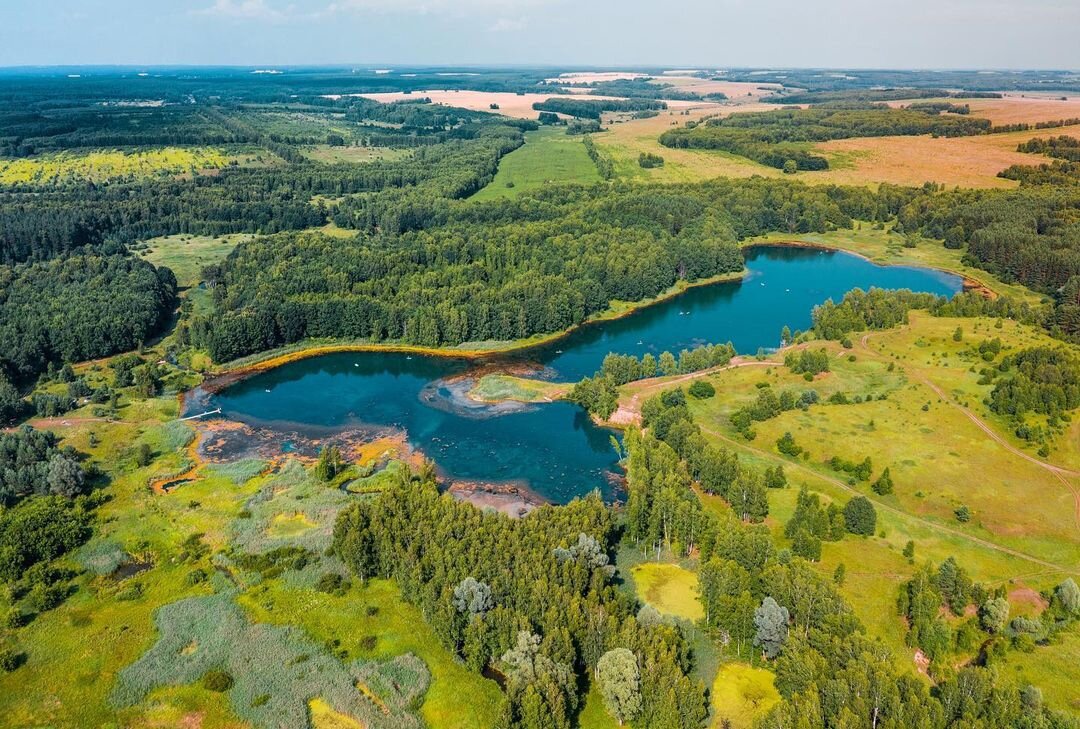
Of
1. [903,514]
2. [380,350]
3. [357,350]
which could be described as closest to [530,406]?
[380,350]

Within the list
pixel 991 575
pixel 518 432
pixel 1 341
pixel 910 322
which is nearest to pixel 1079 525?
pixel 991 575

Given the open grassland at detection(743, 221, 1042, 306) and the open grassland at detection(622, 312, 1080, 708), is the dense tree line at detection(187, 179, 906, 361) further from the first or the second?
the open grassland at detection(622, 312, 1080, 708)

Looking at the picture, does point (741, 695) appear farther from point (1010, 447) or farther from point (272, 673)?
point (1010, 447)

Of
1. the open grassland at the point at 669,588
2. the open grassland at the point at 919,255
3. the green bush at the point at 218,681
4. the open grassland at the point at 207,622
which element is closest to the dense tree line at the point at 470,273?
the open grassland at the point at 919,255

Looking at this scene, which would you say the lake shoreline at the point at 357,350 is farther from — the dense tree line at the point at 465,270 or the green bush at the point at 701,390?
the green bush at the point at 701,390

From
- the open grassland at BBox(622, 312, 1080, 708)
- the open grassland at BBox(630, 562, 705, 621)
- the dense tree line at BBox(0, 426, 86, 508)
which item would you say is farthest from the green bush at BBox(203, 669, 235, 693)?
the open grassland at BBox(622, 312, 1080, 708)

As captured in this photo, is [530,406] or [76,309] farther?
[76,309]
